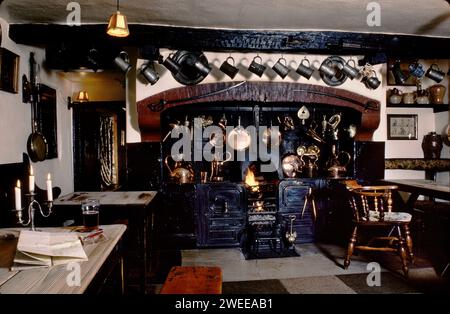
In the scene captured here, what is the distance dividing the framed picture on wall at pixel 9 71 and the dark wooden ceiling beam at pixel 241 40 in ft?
0.98

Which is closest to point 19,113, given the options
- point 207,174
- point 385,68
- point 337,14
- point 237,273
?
point 207,174

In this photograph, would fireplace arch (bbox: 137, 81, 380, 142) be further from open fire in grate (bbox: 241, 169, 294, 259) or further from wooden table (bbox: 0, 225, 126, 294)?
wooden table (bbox: 0, 225, 126, 294)

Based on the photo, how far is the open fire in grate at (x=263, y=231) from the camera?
4883 millimetres

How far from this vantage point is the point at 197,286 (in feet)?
7.13

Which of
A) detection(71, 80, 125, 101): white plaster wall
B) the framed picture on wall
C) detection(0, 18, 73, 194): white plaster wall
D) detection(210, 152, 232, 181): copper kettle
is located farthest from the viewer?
detection(71, 80, 125, 101): white plaster wall

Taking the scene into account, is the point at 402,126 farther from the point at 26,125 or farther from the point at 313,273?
the point at 26,125

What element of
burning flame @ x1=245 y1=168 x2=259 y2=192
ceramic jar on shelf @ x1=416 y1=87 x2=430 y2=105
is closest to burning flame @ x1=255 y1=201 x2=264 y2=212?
burning flame @ x1=245 y1=168 x2=259 y2=192

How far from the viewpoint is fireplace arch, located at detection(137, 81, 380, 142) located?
475 cm

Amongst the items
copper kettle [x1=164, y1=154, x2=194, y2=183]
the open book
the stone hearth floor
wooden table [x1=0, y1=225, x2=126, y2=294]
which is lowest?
the stone hearth floor

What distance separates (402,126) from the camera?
6070 mm

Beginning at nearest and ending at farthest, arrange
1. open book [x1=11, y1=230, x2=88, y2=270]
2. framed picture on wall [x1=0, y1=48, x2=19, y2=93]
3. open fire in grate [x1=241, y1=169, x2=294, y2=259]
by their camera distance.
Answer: open book [x1=11, y1=230, x2=88, y2=270]
framed picture on wall [x1=0, y1=48, x2=19, y2=93]
open fire in grate [x1=241, y1=169, x2=294, y2=259]

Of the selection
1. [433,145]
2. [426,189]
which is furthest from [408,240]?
[433,145]

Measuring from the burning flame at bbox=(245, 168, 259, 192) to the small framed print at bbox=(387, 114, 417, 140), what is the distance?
8.22ft

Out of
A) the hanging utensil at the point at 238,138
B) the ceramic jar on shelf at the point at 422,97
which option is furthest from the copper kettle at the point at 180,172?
the ceramic jar on shelf at the point at 422,97
